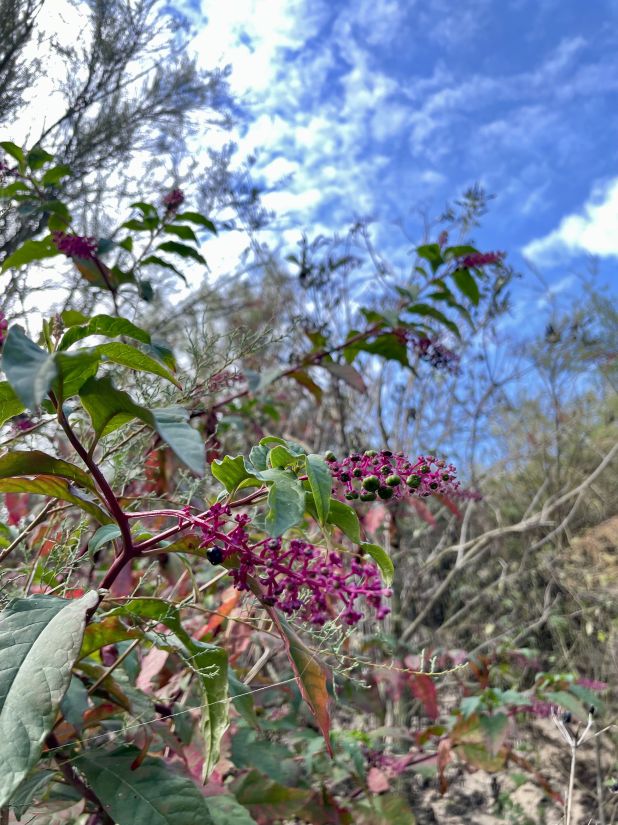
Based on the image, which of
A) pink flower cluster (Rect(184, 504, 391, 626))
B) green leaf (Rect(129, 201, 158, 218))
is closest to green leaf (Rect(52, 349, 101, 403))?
pink flower cluster (Rect(184, 504, 391, 626))

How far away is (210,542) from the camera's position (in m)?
0.83

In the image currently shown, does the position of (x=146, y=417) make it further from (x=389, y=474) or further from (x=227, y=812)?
(x=227, y=812)

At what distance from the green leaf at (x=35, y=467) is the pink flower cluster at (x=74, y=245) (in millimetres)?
1081

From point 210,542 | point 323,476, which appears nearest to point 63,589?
point 210,542

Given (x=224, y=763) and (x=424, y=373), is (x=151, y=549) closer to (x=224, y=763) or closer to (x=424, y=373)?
(x=224, y=763)

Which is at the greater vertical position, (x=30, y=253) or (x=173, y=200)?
(x=173, y=200)

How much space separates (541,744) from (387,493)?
3.75 meters

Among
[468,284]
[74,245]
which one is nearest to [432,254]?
[468,284]

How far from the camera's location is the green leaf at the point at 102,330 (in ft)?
2.68

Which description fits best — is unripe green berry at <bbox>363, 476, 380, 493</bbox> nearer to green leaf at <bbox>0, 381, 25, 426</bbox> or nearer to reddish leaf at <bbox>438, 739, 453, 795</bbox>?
green leaf at <bbox>0, 381, 25, 426</bbox>

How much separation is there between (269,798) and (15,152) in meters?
1.84

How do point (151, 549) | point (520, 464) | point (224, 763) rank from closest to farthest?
point (151, 549) → point (224, 763) → point (520, 464)

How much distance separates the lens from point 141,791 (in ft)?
3.29

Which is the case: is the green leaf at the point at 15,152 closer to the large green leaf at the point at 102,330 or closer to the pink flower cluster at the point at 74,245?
the pink flower cluster at the point at 74,245
